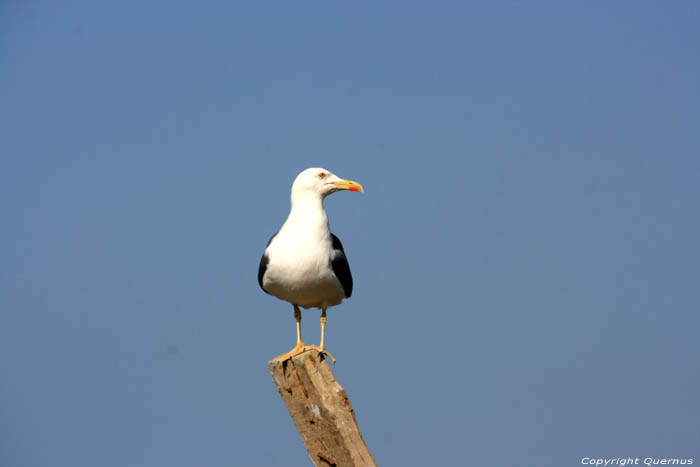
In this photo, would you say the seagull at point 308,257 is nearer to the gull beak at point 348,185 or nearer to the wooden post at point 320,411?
the gull beak at point 348,185

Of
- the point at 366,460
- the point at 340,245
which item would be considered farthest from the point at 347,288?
the point at 366,460

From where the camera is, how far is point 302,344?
1036 centimetres

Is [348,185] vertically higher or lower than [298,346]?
higher

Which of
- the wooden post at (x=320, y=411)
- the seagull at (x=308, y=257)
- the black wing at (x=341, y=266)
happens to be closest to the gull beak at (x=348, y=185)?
→ the seagull at (x=308, y=257)

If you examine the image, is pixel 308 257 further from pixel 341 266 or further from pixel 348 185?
pixel 348 185

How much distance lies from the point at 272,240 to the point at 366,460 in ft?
12.3

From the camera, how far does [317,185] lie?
10.7 metres

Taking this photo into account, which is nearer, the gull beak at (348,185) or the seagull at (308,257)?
the seagull at (308,257)

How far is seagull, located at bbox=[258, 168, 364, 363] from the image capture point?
10070mm

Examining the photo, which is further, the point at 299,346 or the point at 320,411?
the point at 299,346

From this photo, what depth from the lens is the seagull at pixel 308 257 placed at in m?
10.1

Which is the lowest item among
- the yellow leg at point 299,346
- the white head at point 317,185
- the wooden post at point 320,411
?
the wooden post at point 320,411

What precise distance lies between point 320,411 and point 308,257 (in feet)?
7.77

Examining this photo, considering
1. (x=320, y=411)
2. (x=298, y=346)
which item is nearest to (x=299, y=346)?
(x=298, y=346)
